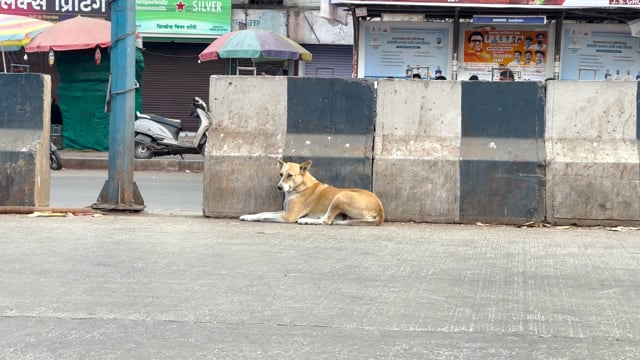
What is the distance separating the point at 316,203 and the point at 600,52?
31.2 feet

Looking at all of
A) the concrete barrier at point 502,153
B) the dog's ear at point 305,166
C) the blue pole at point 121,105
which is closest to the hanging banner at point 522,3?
the concrete barrier at point 502,153

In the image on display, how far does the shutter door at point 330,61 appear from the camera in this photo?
26.3 meters

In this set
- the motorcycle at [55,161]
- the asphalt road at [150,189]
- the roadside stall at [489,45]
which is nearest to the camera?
the asphalt road at [150,189]

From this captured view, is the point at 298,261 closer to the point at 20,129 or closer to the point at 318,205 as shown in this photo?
the point at 318,205

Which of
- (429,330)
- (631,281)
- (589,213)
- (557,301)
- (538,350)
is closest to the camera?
(538,350)

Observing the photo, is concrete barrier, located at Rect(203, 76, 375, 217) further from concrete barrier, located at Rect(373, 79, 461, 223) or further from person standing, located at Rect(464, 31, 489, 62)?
person standing, located at Rect(464, 31, 489, 62)

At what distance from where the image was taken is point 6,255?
6.82 metres

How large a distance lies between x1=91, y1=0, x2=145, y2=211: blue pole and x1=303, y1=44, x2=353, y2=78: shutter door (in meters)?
17.6

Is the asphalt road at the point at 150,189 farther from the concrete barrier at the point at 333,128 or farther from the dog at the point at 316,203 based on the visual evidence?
the concrete barrier at the point at 333,128

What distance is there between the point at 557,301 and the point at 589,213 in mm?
3117

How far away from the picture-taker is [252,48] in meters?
19.6

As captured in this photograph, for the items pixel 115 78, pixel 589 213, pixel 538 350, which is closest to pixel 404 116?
pixel 589 213

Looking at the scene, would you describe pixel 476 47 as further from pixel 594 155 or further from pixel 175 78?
pixel 175 78

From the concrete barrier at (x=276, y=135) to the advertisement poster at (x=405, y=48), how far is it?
7592 millimetres
